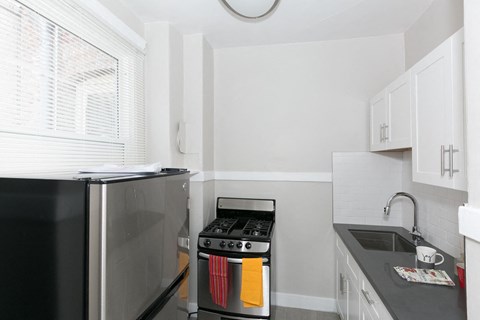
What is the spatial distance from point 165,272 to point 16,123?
1.02 meters

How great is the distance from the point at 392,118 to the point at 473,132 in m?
1.14

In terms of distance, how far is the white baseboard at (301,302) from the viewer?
8.04ft

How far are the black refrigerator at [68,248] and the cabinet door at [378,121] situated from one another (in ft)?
6.43

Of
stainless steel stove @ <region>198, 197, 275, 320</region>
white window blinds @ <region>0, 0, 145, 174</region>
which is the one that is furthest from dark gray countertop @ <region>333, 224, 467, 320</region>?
white window blinds @ <region>0, 0, 145, 174</region>

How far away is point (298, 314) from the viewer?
2406mm

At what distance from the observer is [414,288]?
1.24 m

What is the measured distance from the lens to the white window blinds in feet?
3.70

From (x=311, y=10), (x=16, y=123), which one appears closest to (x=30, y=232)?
(x=16, y=123)

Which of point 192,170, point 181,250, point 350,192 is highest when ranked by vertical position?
point 192,170

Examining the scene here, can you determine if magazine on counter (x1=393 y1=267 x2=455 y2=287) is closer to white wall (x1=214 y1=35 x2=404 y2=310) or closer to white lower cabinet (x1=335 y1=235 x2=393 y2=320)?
white lower cabinet (x1=335 y1=235 x2=393 y2=320)

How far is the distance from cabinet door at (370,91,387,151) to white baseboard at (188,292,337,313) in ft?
5.33

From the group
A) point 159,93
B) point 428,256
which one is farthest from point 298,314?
point 159,93

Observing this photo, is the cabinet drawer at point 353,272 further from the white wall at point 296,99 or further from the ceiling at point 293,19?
the ceiling at point 293,19

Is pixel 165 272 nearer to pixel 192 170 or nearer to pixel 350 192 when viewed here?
pixel 192 170
